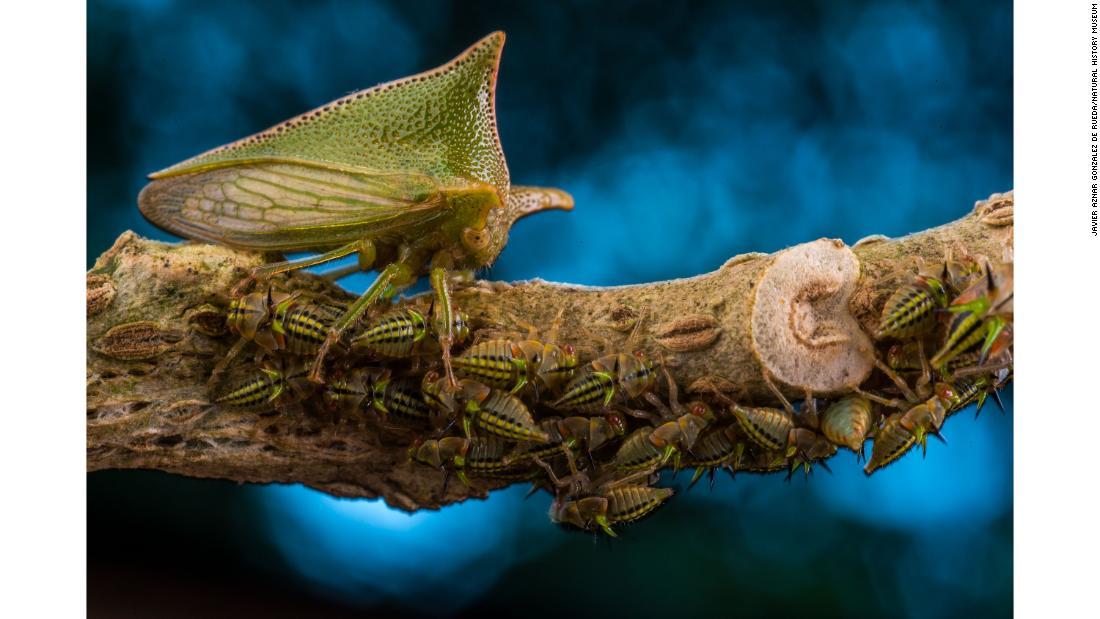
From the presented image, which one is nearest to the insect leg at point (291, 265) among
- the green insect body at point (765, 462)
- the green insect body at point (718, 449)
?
the green insect body at point (718, 449)

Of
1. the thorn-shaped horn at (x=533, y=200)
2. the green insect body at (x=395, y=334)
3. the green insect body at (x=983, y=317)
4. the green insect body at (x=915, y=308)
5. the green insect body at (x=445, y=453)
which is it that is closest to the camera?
the green insect body at (x=983, y=317)

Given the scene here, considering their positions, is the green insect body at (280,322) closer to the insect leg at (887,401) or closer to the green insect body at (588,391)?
the green insect body at (588,391)

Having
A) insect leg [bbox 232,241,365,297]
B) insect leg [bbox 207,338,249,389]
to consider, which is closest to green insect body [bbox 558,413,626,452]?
insect leg [bbox 232,241,365,297]

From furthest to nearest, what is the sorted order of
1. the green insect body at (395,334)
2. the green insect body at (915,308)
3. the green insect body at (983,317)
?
1. the green insect body at (395,334)
2. the green insect body at (915,308)
3. the green insect body at (983,317)

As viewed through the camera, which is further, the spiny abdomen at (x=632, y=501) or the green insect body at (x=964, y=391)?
the spiny abdomen at (x=632, y=501)

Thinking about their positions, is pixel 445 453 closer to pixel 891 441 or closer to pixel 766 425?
pixel 766 425

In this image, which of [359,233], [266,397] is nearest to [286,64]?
[359,233]

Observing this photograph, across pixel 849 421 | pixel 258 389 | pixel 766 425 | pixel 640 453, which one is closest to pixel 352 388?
pixel 258 389
